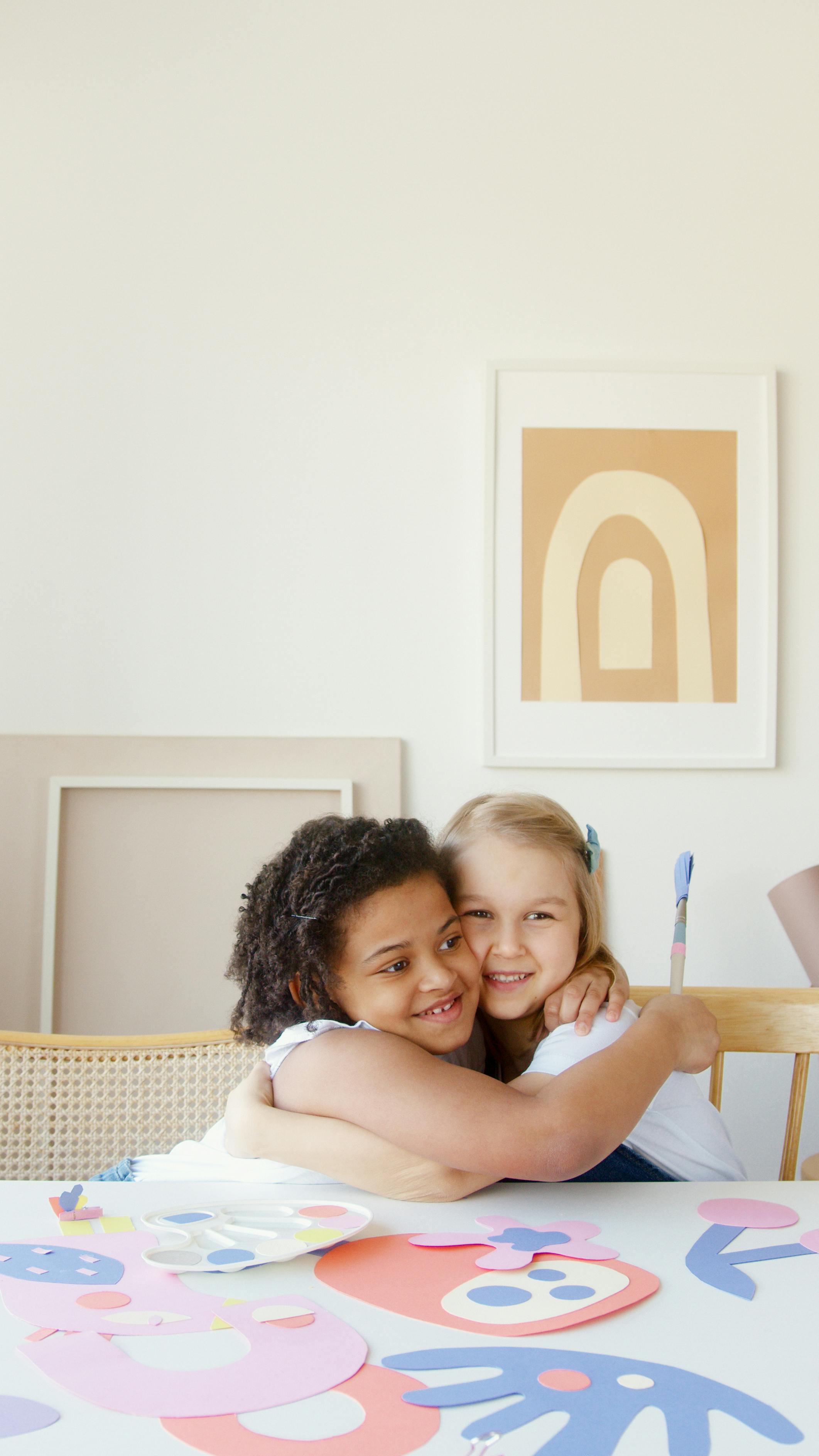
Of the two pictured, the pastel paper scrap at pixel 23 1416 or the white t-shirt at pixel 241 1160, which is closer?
the pastel paper scrap at pixel 23 1416

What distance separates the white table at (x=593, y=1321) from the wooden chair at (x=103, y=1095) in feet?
0.99

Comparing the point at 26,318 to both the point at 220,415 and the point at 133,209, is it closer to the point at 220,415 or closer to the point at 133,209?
the point at 133,209

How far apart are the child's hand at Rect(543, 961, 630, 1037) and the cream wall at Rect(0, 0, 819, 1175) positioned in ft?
2.39

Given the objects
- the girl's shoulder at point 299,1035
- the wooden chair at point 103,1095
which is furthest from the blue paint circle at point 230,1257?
the wooden chair at point 103,1095

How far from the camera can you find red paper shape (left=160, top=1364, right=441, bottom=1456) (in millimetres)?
406

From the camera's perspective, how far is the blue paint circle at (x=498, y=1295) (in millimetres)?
541

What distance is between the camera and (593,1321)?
522 millimetres

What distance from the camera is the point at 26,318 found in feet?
5.66

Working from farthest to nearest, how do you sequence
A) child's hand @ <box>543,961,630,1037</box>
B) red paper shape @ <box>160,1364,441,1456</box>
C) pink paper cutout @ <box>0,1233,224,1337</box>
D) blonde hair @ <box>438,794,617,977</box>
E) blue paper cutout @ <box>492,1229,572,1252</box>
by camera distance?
blonde hair @ <box>438,794,617,977</box> < child's hand @ <box>543,961,630,1037</box> < blue paper cutout @ <box>492,1229,572,1252</box> < pink paper cutout @ <box>0,1233,224,1337</box> < red paper shape @ <box>160,1364,441,1456</box>

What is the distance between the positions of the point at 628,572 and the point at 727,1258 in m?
1.24

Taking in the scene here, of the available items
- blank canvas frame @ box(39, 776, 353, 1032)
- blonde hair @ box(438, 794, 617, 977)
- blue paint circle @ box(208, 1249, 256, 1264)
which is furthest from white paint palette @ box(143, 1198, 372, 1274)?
blank canvas frame @ box(39, 776, 353, 1032)

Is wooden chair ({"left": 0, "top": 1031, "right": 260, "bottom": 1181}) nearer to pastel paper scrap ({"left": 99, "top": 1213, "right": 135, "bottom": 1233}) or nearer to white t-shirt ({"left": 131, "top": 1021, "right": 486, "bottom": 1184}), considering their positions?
white t-shirt ({"left": 131, "top": 1021, "right": 486, "bottom": 1184})

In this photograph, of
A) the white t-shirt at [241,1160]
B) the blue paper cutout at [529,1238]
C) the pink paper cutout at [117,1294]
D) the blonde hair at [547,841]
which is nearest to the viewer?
the pink paper cutout at [117,1294]

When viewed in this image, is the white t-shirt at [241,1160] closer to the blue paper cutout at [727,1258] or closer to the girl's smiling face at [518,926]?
the girl's smiling face at [518,926]
